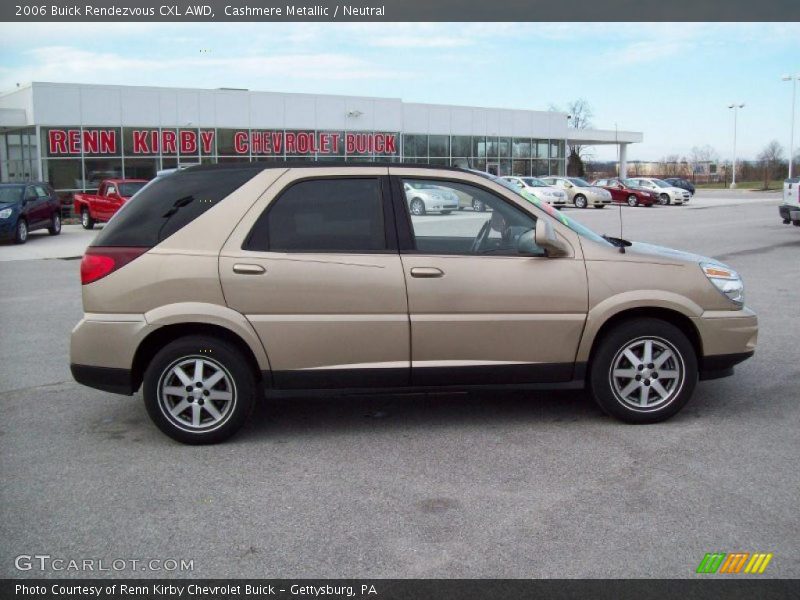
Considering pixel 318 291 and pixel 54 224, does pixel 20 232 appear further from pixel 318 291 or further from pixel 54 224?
pixel 318 291

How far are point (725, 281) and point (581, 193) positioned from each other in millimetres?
36275

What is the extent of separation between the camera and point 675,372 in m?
Result: 5.52

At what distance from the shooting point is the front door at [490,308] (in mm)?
5273

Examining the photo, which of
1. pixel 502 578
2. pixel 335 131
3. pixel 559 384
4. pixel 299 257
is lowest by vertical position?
pixel 502 578

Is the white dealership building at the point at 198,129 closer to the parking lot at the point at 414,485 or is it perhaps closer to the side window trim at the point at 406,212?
the parking lot at the point at 414,485

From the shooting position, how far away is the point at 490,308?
17.4 ft

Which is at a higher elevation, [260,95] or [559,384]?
[260,95]

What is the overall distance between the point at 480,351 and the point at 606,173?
79.3m

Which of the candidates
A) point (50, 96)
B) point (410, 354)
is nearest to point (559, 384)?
point (410, 354)

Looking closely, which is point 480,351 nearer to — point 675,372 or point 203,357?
point 675,372

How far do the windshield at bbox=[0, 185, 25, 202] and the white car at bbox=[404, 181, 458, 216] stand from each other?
21019mm

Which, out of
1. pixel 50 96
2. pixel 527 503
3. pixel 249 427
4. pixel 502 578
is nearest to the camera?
pixel 502 578
